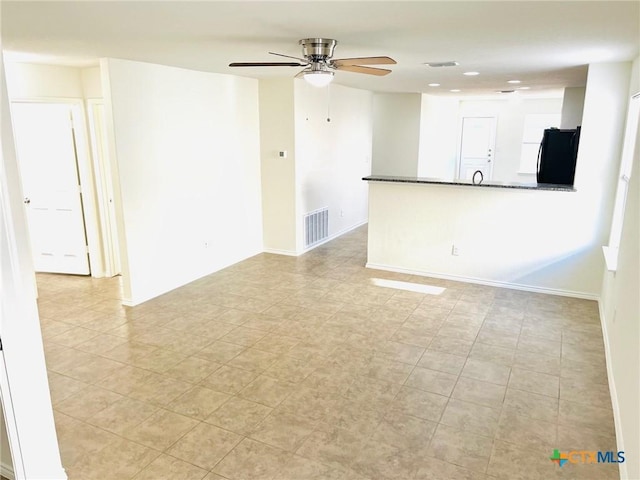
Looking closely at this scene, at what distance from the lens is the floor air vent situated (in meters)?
6.26

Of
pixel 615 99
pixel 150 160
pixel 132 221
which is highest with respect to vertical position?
pixel 615 99

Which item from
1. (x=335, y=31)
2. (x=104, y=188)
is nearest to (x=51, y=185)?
(x=104, y=188)

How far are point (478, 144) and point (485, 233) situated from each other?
5990 mm

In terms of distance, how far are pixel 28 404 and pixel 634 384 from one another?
109 inches

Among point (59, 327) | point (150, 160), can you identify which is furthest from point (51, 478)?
point (150, 160)

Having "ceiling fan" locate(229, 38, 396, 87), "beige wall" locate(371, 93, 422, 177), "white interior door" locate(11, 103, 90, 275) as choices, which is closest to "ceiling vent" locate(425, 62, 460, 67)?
"ceiling fan" locate(229, 38, 396, 87)

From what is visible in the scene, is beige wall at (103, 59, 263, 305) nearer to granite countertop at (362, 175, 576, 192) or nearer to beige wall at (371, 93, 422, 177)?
granite countertop at (362, 175, 576, 192)

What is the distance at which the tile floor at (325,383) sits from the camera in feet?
7.71

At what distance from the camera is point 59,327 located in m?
3.99

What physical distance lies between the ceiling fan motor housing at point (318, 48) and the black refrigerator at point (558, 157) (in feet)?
9.87

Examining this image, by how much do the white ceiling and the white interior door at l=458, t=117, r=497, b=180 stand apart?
5.83 metres

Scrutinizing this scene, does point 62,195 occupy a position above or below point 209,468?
above

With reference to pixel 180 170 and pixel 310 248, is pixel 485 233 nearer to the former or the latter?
pixel 310 248

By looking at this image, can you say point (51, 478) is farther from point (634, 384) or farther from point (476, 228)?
point (476, 228)
